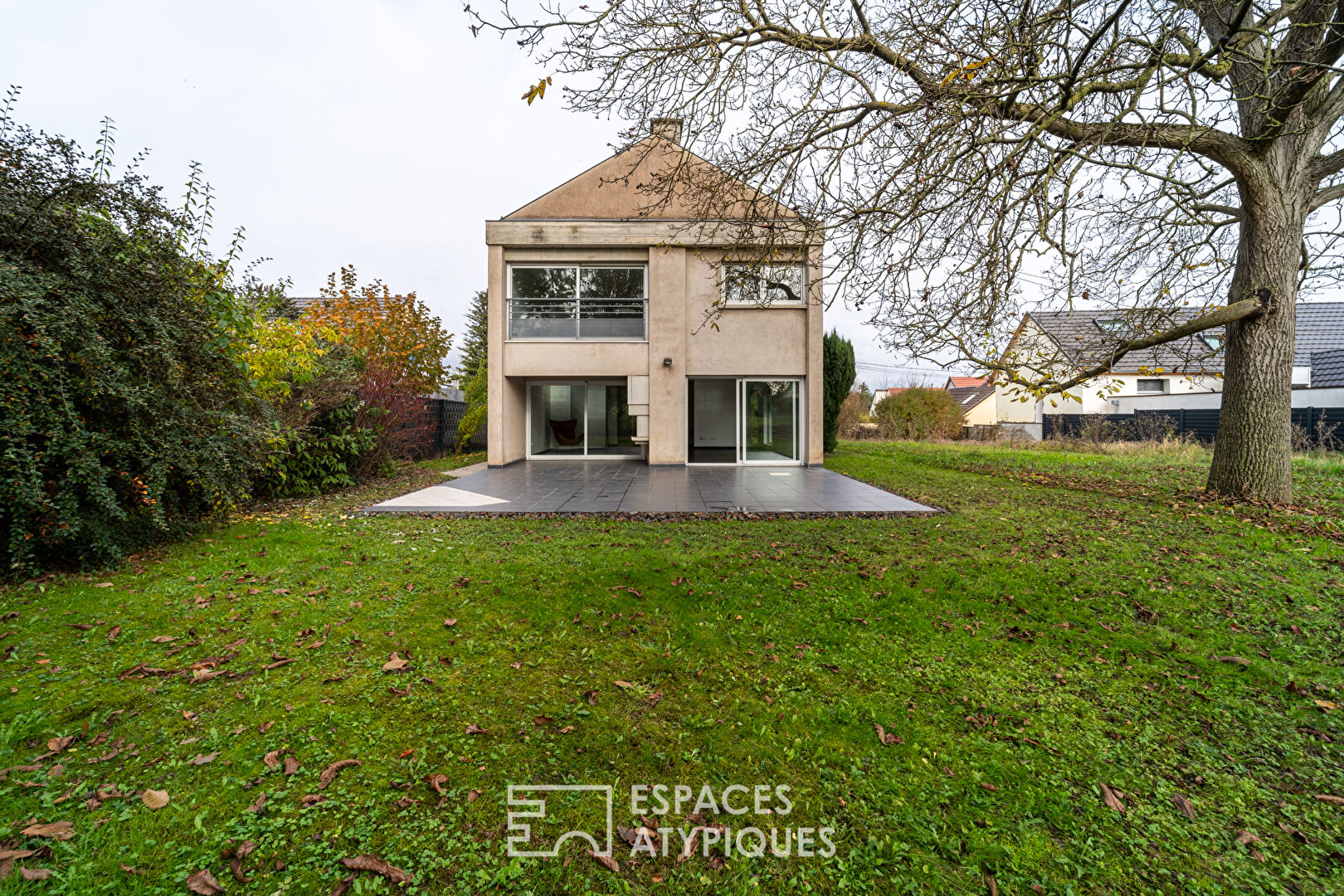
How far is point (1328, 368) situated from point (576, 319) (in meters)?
24.3

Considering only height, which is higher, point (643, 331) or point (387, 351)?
point (643, 331)

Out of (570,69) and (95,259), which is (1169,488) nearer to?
(570,69)

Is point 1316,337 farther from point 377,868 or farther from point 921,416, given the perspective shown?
point 377,868

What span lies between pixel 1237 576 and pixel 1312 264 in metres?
5.47

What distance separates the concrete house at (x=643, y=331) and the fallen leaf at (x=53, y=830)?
33.4 ft

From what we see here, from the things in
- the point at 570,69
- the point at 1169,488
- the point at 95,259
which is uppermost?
the point at 570,69

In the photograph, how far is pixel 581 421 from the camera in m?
13.3

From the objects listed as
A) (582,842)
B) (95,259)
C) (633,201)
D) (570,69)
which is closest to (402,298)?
(633,201)

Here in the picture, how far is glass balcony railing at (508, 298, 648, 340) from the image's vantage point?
12.0 metres

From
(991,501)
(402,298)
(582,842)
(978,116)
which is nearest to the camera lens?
(582,842)

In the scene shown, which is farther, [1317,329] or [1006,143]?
[1317,329]

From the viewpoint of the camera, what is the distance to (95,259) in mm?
4188

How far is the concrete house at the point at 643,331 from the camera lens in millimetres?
11773

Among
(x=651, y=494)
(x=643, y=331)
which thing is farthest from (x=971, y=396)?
(x=651, y=494)
